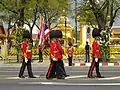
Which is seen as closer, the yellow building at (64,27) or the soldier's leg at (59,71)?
the soldier's leg at (59,71)

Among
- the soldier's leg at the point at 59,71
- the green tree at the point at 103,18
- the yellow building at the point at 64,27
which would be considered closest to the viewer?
the soldier's leg at the point at 59,71

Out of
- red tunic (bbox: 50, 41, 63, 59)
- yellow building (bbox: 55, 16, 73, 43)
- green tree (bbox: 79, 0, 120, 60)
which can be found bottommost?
red tunic (bbox: 50, 41, 63, 59)

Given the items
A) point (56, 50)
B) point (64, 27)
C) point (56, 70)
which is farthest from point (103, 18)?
point (64, 27)

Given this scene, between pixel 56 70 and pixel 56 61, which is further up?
pixel 56 61

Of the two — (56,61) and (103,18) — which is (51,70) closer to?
(56,61)

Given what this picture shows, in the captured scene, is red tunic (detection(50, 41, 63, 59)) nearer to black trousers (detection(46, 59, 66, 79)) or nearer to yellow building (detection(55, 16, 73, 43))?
black trousers (detection(46, 59, 66, 79))

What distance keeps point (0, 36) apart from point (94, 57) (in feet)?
175

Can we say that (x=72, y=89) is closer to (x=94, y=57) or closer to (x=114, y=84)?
(x=114, y=84)

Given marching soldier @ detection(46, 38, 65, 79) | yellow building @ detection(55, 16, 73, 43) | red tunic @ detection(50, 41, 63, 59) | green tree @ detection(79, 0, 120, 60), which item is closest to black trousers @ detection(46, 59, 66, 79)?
marching soldier @ detection(46, 38, 65, 79)

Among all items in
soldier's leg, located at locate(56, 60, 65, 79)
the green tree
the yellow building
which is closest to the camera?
soldier's leg, located at locate(56, 60, 65, 79)

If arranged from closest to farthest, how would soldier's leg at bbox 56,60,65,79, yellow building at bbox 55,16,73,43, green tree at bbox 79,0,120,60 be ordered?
soldier's leg at bbox 56,60,65,79 < green tree at bbox 79,0,120,60 < yellow building at bbox 55,16,73,43

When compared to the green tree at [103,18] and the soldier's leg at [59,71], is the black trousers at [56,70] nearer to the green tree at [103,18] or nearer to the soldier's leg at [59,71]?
the soldier's leg at [59,71]

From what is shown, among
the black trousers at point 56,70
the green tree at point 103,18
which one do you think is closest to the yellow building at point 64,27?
the green tree at point 103,18

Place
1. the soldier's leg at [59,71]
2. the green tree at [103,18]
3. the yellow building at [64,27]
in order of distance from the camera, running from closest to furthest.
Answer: the soldier's leg at [59,71], the green tree at [103,18], the yellow building at [64,27]
